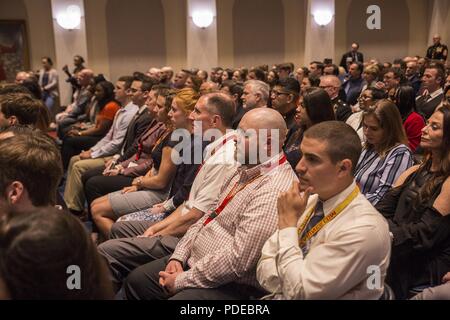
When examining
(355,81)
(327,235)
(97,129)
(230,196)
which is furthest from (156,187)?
(355,81)

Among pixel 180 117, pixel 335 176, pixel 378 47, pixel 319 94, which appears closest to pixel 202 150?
pixel 180 117

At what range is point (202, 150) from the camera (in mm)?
3508

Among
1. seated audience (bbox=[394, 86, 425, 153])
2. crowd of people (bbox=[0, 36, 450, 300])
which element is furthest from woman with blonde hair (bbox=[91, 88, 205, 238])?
seated audience (bbox=[394, 86, 425, 153])

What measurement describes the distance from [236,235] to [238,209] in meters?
0.18

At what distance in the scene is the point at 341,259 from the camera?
1.73 meters

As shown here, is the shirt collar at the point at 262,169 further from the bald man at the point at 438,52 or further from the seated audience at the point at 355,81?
the bald man at the point at 438,52

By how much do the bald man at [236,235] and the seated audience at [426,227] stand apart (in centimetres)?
64

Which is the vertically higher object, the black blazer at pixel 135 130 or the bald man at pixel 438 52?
the bald man at pixel 438 52

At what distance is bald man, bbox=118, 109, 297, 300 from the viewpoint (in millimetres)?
2256

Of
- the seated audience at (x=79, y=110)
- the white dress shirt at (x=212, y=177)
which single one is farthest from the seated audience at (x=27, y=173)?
the seated audience at (x=79, y=110)

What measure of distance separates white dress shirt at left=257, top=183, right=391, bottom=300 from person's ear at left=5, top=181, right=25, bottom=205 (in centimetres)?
104

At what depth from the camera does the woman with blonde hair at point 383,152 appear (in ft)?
10.6

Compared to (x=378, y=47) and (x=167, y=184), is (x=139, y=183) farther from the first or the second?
(x=378, y=47)

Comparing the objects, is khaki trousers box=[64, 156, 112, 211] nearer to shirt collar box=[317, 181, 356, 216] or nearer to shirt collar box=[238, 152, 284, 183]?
shirt collar box=[238, 152, 284, 183]
